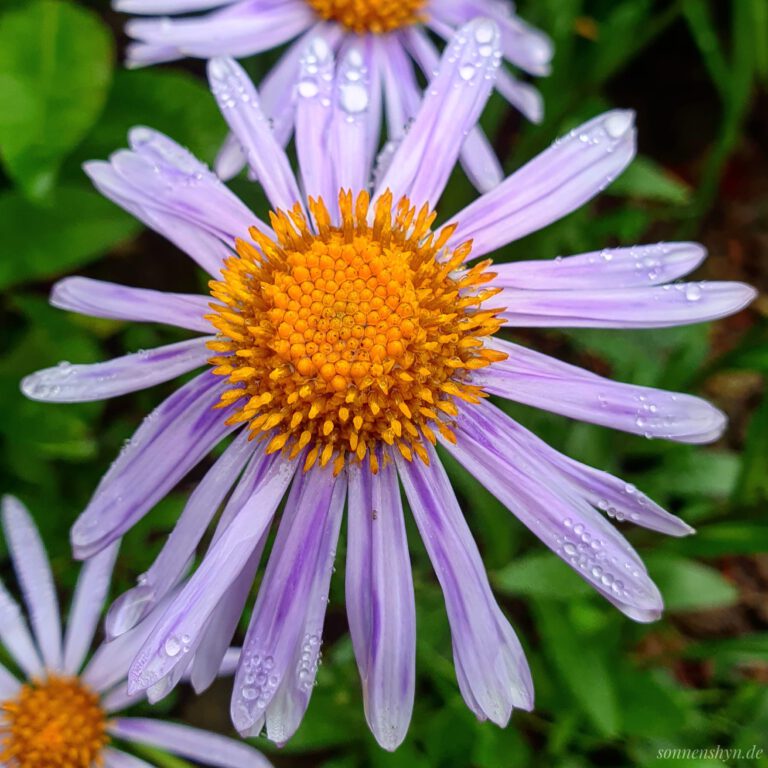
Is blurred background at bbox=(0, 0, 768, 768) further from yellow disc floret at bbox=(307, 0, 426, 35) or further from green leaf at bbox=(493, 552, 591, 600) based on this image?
yellow disc floret at bbox=(307, 0, 426, 35)

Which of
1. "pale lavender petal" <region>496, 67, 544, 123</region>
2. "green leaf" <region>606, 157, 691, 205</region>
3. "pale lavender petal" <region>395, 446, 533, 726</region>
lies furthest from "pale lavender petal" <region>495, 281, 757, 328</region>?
"green leaf" <region>606, 157, 691, 205</region>

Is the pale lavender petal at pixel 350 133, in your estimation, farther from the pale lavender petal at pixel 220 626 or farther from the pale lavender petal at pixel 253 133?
the pale lavender petal at pixel 220 626

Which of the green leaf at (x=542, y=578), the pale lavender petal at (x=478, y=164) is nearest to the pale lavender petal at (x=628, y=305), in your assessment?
the pale lavender petal at (x=478, y=164)

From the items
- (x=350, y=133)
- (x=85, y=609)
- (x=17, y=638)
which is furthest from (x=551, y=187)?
(x=17, y=638)

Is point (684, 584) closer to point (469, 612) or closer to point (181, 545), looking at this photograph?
point (469, 612)

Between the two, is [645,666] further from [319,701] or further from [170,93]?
[170,93]

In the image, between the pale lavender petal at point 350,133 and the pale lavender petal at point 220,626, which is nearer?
the pale lavender petal at point 220,626

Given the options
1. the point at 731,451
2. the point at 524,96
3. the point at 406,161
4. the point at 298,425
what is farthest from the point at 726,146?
the point at 298,425
